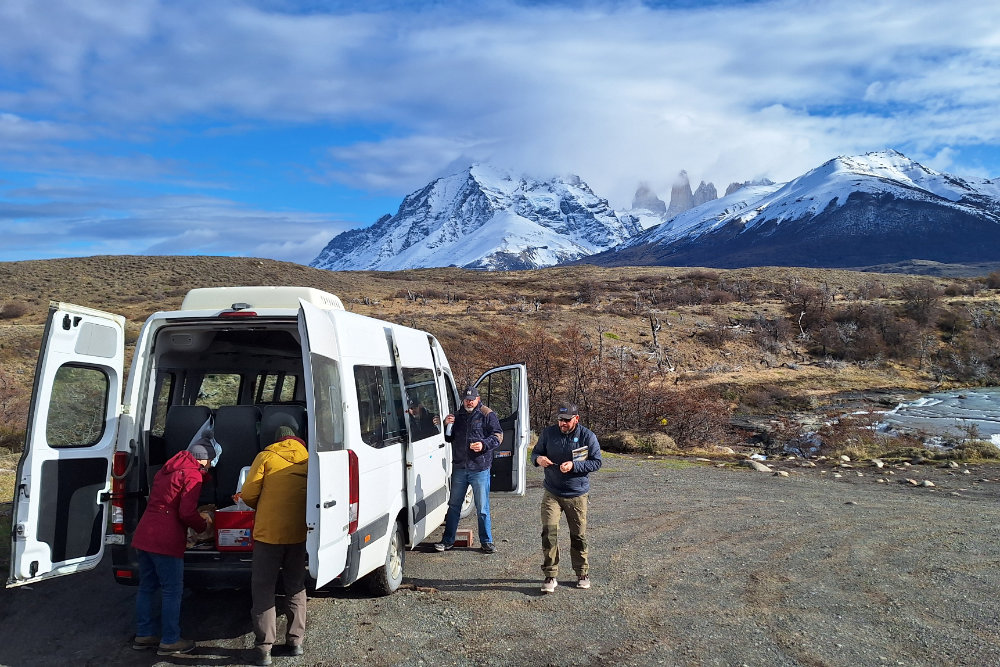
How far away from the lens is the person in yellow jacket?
4.98 m

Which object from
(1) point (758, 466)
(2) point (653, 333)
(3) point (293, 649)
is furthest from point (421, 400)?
(2) point (653, 333)

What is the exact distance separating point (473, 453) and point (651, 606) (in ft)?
7.76

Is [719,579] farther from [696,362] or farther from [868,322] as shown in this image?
[868,322]

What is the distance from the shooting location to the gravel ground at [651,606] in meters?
5.27

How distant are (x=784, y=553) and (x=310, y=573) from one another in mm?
5380

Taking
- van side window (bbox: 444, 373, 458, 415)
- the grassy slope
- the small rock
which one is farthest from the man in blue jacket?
the small rock

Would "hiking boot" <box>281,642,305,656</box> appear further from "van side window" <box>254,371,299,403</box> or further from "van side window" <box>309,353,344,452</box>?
"van side window" <box>254,371,299,403</box>

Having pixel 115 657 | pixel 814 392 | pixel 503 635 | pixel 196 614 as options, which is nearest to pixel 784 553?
pixel 503 635

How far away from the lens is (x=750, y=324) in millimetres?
49625

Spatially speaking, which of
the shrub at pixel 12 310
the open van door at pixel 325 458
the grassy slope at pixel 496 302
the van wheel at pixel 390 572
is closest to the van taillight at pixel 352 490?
the open van door at pixel 325 458

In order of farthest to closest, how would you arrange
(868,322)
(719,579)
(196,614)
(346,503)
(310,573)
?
1. (868,322)
2. (719,579)
3. (196,614)
4. (346,503)
5. (310,573)

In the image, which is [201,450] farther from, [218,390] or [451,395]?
[451,395]

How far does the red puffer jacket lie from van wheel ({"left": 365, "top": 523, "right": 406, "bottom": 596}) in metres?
1.64

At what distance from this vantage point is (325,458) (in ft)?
→ 16.1
